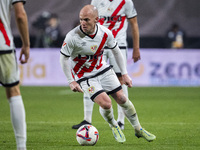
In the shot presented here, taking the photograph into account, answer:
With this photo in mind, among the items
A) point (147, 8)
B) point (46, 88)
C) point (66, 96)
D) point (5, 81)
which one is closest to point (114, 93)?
point (5, 81)

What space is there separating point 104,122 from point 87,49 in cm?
241

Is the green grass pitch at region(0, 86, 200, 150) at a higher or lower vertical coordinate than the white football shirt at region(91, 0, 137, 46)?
lower

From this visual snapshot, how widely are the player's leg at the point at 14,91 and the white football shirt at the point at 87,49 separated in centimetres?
166

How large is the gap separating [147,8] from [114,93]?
11.9 meters

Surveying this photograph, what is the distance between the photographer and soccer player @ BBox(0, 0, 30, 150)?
4.58m

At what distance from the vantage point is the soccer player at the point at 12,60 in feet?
15.0

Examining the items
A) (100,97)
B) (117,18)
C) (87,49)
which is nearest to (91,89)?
(100,97)

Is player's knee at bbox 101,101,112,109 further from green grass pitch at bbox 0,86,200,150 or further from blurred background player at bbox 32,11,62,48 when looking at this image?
blurred background player at bbox 32,11,62,48

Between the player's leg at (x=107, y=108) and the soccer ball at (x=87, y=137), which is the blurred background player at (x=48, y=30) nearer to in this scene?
the player's leg at (x=107, y=108)

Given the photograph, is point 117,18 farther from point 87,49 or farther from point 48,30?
point 48,30

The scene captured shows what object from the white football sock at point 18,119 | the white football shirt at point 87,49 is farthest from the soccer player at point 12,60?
the white football shirt at point 87,49

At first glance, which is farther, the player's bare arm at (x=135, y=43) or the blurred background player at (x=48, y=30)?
the blurred background player at (x=48, y=30)

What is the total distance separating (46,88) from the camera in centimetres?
1548

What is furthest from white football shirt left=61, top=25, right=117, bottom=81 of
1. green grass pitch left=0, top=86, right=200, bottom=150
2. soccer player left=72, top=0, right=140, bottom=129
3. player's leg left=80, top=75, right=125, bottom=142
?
soccer player left=72, top=0, right=140, bottom=129
